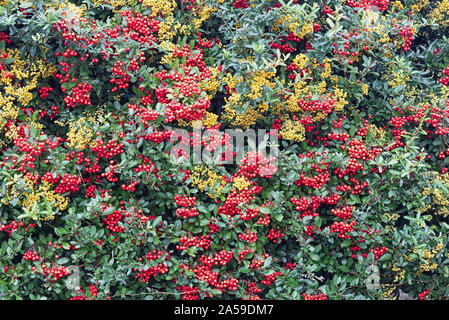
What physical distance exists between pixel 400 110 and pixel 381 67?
1.41 ft

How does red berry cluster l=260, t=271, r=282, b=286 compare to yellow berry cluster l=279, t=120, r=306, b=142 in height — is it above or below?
below

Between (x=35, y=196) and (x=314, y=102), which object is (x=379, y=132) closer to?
(x=314, y=102)

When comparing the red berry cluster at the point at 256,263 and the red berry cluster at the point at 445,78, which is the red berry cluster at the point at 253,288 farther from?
the red berry cluster at the point at 445,78

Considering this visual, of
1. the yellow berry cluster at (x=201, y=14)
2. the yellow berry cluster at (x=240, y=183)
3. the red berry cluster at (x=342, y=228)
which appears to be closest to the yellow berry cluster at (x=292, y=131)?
the yellow berry cluster at (x=240, y=183)

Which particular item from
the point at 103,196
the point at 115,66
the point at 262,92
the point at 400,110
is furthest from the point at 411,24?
the point at 103,196

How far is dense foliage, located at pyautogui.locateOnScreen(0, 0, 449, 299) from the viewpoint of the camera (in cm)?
370

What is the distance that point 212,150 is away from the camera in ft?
13.0

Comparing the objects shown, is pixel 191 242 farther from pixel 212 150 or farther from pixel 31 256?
pixel 31 256

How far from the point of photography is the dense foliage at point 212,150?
3.70 metres

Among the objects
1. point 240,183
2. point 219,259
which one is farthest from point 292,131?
point 219,259

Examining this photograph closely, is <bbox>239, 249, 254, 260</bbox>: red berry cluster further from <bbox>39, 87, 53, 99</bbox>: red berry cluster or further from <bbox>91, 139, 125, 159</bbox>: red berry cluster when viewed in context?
<bbox>39, 87, 53, 99</bbox>: red berry cluster

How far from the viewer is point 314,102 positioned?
3869mm

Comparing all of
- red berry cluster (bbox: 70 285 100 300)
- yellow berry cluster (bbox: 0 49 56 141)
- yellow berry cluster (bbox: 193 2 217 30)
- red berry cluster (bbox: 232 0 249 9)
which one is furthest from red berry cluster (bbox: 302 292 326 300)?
yellow berry cluster (bbox: 0 49 56 141)

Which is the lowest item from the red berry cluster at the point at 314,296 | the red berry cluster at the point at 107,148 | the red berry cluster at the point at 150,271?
the red berry cluster at the point at 314,296
